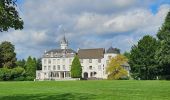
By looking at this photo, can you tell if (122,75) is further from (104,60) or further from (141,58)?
(104,60)

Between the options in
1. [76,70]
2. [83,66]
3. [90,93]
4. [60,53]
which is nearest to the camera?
[90,93]

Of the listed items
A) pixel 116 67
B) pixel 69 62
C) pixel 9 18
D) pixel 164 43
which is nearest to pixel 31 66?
pixel 69 62

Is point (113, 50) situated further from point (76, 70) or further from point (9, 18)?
point (9, 18)

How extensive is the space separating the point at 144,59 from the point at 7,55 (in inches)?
1618

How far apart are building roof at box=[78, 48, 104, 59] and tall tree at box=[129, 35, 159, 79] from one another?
140 feet

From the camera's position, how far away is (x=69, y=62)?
150625 mm

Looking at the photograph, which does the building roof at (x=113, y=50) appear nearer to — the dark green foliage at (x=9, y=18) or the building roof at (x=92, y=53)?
the building roof at (x=92, y=53)

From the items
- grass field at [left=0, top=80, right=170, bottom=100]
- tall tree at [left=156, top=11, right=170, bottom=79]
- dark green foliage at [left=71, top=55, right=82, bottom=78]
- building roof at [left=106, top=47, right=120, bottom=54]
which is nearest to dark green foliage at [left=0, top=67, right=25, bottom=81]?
dark green foliage at [left=71, top=55, right=82, bottom=78]

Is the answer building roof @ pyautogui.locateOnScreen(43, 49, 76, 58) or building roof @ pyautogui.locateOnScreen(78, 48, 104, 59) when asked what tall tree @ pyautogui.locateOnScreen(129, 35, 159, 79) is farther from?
building roof @ pyautogui.locateOnScreen(43, 49, 76, 58)

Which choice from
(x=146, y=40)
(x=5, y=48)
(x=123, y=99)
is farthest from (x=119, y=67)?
(x=123, y=99)

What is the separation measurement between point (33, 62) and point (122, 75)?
38.4 metres

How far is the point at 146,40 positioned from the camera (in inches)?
4085

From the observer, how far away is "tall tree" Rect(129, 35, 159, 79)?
Answer: 98688 millimetres

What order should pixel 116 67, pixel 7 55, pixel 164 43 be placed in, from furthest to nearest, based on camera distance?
1. pixel 7 55
2. pixel 116 67
3. pixel 164 43
